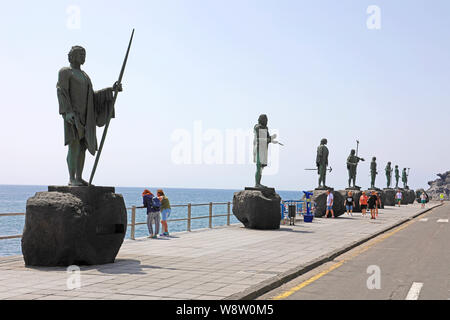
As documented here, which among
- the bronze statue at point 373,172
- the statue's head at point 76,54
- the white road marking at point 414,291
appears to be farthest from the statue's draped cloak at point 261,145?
the bronze statue at point 373,172

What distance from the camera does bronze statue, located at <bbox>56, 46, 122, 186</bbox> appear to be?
10.9m

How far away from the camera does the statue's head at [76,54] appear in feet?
36.7

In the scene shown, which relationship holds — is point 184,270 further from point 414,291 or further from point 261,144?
point 261,144

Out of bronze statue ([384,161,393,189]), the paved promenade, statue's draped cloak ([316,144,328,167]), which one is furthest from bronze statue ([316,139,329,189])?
bronze statue ([384,161,393,189])

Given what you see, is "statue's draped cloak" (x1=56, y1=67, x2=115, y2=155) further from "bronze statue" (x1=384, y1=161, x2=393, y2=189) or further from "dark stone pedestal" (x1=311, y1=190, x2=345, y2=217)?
"bronze statue" (x1=384, y1=161, x2=393, y2=189)

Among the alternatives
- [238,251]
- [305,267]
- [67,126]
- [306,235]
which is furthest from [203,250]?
[306,235]

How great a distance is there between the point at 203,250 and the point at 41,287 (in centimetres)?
579

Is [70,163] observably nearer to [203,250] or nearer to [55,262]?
[55,262]

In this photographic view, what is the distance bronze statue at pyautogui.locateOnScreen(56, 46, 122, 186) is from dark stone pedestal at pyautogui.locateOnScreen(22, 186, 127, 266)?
752mm

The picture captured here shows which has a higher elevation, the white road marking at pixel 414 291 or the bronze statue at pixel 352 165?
the bronze statue at pixel 352 165

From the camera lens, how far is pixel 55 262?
995 cm

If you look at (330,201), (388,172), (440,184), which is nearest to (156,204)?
(330,201)

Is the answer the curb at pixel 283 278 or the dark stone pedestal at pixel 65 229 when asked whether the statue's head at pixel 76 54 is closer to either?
the dark stone pedestal at pixel 65 229

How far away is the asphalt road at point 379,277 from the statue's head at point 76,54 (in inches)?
254
